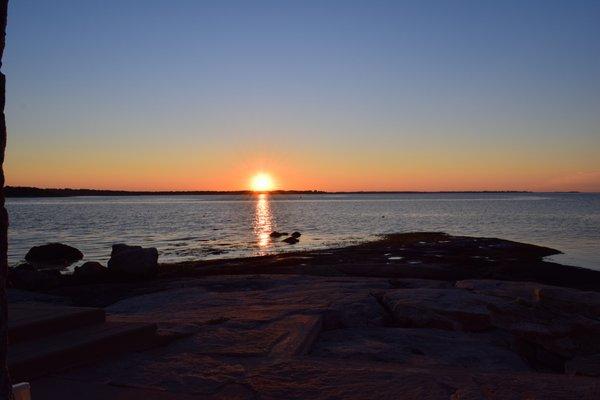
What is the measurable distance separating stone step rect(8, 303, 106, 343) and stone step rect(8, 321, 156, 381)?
7cm

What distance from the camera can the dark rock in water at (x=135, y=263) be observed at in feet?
64.5

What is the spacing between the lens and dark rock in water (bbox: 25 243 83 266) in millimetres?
26859

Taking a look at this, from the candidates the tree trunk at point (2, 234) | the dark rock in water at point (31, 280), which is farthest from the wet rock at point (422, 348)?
the dark rock in water at point (31, 280)

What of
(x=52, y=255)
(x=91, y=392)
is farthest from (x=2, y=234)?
(x=52, y=255)

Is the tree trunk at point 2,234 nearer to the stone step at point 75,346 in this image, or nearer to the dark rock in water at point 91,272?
the stone step at point 75,346

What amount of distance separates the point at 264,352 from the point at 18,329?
2.58 m

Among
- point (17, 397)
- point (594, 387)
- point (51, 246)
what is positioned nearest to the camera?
point (17, 397)

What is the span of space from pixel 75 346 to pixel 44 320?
23.8 inches

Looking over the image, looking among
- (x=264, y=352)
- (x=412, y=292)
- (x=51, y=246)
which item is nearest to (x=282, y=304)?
(x=412, y=292)

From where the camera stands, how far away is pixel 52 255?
27.4 m

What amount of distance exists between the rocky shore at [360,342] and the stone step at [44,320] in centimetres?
74

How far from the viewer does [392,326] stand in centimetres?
810

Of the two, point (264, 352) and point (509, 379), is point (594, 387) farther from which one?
point (264, 352)

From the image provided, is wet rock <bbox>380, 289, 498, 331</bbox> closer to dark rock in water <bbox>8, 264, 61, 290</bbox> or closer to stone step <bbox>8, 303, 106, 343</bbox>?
stone step <bbox>8, 303, 106, 343</bbox>
